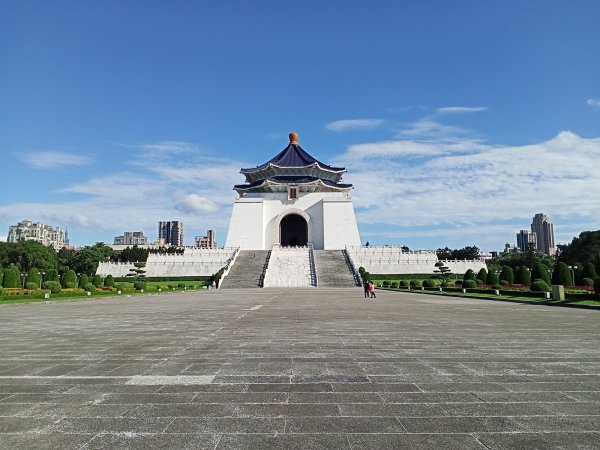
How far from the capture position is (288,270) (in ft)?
115

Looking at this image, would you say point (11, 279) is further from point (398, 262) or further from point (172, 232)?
point (172, 232)

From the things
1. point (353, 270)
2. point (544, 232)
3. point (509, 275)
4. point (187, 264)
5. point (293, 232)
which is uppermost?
point (544, 232)

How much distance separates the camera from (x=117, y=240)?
189750 mm

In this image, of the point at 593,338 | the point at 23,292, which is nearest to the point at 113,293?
the point at 23,292

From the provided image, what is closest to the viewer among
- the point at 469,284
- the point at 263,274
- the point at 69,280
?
the point at 469,284

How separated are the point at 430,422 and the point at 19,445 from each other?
8.68ft

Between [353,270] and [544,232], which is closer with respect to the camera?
[353,270]

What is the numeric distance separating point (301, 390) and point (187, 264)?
1539 inches

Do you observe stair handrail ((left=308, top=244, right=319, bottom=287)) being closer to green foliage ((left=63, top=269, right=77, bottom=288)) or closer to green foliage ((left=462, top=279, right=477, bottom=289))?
green foliage ((left=462, top=279, right=477, bottom=289))

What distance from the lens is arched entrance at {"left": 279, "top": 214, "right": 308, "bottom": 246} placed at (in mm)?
54344

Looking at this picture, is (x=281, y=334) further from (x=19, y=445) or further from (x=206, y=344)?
(x=19, y=445)

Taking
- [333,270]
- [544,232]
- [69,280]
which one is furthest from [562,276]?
[544,232]

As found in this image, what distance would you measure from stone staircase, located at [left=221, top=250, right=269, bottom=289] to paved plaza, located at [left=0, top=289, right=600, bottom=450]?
24.7 m

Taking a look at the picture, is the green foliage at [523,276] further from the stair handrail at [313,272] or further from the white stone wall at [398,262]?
the white stone wall at [398,262]
